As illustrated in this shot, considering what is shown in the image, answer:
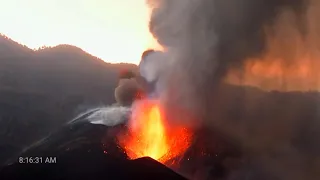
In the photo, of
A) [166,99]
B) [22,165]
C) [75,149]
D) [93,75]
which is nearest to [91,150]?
[75,149]

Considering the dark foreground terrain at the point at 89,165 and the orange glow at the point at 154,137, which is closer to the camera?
the dark foreground terrain at the point at 89,165

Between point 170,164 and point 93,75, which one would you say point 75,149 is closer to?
point 170,164

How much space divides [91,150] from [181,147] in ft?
54.0

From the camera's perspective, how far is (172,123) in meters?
77.6

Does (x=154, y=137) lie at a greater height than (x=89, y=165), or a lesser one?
greater

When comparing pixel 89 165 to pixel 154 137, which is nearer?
pixel 89 165

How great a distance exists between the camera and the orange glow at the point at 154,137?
72.9m

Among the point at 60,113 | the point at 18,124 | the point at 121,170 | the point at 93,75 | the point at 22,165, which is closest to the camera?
the point at 121,170

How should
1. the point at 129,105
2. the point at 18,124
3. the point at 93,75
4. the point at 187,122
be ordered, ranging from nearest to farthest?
1. the point at 187,122
2. the point at 129,105
3. the point at 18,124
4. the point at 93,75

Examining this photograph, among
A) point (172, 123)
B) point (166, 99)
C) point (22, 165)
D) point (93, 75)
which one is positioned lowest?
point (22, 165)

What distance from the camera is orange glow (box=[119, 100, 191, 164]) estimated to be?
72.9m

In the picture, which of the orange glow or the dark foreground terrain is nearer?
the dark foreground terrain

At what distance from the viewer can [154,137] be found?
250ft

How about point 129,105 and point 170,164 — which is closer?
point 170,164
